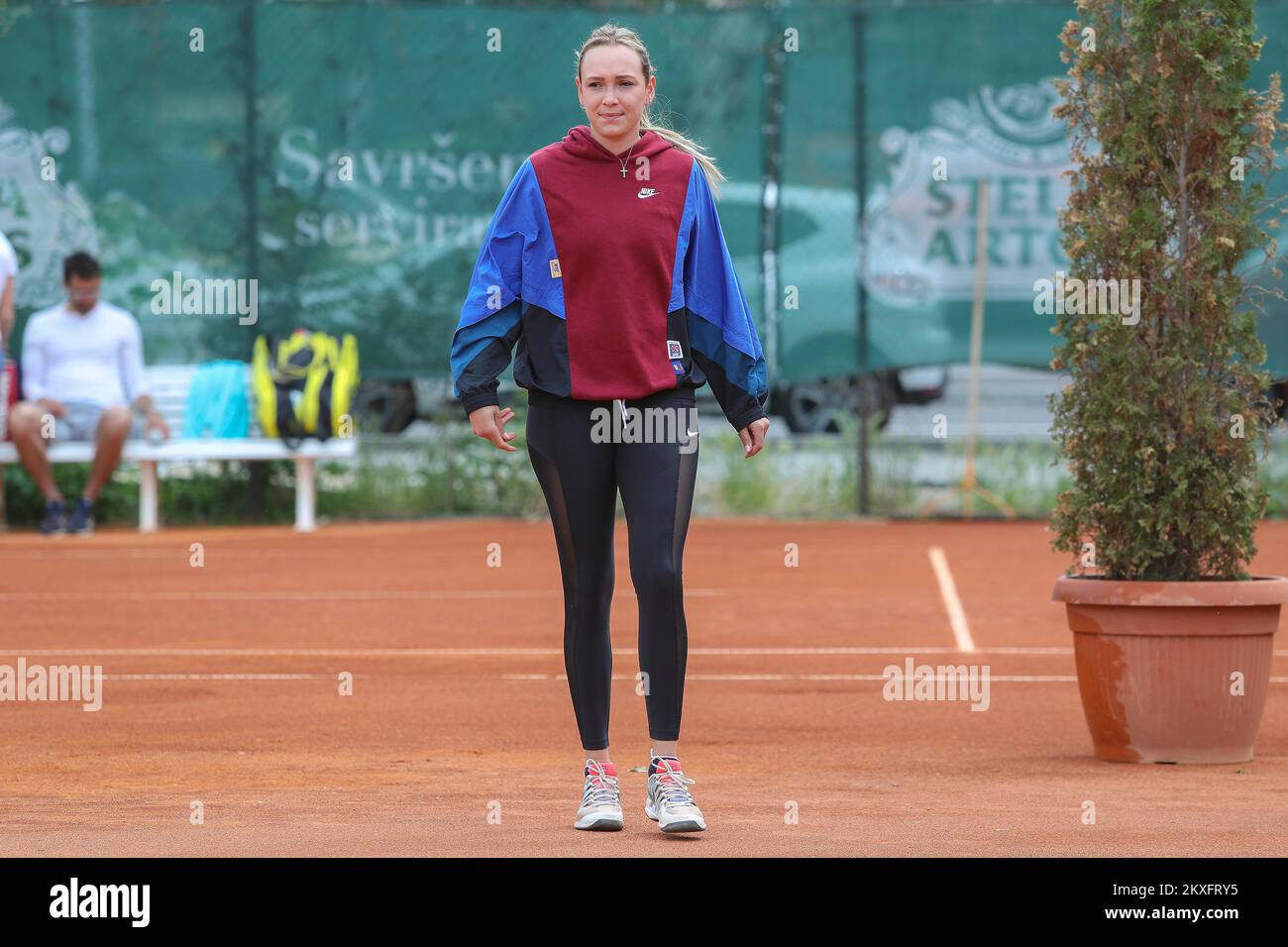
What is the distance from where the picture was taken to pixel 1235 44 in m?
6.83

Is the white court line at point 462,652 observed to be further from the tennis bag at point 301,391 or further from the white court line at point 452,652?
the tennis bag at point 301,391

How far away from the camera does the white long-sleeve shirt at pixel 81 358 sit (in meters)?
15.6

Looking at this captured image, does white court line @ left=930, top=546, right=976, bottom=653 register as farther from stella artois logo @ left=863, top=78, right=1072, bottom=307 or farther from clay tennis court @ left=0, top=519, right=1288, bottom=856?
stella artois logo @ left=863, top=78, right=1072, bottom=307

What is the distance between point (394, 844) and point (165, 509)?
472 inches

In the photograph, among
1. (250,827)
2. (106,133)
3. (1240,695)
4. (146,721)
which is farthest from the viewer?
(106,133)

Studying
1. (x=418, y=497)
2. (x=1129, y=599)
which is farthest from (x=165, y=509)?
(x=1129, y=599)

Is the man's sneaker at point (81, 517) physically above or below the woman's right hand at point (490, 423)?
below

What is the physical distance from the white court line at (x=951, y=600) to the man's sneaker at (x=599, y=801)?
4403 millimetres

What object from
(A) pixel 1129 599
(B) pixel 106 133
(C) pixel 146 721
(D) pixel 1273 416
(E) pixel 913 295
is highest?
(B) pixel 106 133

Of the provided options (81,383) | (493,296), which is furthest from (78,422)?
(493,296)

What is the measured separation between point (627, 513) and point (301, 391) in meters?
10.7

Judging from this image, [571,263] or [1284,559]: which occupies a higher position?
[571,263]

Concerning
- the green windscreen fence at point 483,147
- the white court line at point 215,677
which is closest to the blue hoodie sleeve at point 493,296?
the white court line at point 215,677

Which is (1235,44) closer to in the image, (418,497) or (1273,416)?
(1273,416)
